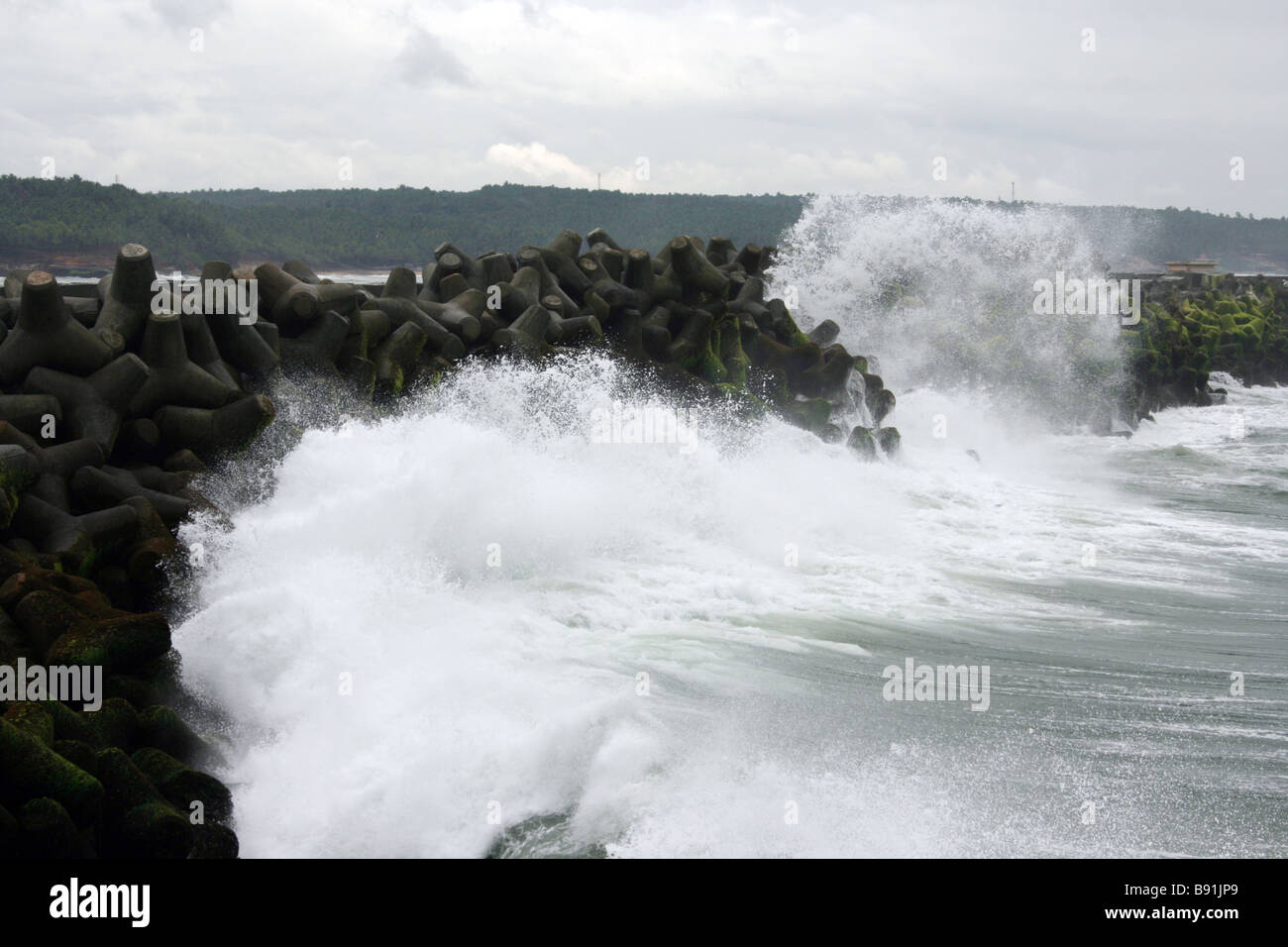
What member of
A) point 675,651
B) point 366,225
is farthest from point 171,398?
point 366,225

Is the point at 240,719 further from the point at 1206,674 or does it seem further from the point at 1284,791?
the point at 1206,674

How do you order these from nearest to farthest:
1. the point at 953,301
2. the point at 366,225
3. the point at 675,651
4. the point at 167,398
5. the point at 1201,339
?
the point at 675,651, the point at 167,398, the point at 953,301, the point at 1201,339, the point at 366,225

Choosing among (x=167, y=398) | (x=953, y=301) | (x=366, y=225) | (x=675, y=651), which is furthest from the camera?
(x=366, y=225)

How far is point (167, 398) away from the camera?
25.7 ft

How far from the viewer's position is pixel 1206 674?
7094 millimetres

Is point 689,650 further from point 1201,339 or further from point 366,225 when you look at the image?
point 366,225

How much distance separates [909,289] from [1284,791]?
14268 mm

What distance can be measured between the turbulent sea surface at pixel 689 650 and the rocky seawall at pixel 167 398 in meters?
0.35

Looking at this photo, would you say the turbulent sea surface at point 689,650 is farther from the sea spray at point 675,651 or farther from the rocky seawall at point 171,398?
the rocky seawall at point 171,398

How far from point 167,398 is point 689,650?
3.74 metres

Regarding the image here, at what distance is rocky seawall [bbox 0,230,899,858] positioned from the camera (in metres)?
4.43

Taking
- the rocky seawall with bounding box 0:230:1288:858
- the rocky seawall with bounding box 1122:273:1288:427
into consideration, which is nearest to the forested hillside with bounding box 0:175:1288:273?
the rocky seawall with bounding box 1122:273:1288:427

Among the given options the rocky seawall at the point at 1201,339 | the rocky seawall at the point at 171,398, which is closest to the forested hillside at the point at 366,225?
the rocky seawall at the point at 1201,339
